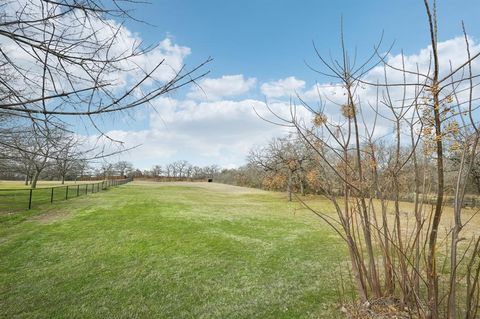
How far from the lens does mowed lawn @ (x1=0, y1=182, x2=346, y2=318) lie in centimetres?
416

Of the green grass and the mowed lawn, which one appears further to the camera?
the green grass

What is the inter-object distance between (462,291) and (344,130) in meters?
3.25

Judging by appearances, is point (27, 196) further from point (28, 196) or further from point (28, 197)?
point (28, 197)

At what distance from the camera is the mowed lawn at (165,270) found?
4156 millimetres

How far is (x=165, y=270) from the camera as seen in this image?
18.8 ft

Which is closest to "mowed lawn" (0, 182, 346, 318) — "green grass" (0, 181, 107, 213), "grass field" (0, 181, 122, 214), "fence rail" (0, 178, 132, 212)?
"grass field" (0, 181, 122, 214)

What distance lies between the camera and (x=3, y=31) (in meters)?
1.77

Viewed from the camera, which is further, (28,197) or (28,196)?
(28,196)

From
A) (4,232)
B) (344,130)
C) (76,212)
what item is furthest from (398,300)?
(76,212)

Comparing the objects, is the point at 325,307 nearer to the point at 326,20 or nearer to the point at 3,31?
the point at 326,20

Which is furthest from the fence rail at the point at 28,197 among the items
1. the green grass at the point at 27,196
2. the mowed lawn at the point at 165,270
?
the mowed lawn at the point at 165,270

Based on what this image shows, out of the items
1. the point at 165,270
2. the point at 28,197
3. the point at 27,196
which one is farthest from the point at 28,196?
the point at 165,270

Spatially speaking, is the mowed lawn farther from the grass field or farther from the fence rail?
the fence rail

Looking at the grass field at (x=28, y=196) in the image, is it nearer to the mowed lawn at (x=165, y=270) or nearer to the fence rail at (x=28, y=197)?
the fence rail at (x=28, y=197)
